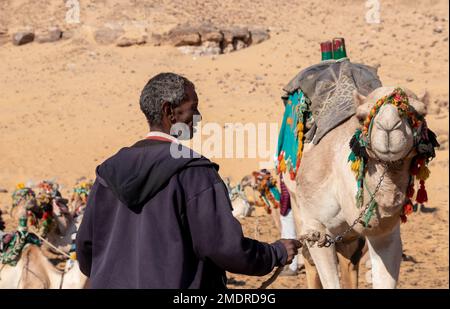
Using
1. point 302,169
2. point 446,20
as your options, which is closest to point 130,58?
point 446,20

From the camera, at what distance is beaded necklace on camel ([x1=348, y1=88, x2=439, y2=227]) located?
222 inches

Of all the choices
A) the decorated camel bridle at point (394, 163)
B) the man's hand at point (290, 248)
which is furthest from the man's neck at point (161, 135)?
the decorated camel bridle at point (394, 163)

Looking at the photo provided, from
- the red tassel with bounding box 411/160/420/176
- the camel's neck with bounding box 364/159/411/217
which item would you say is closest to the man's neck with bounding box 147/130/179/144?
the camel's neck with bounding box 364/159/411/217

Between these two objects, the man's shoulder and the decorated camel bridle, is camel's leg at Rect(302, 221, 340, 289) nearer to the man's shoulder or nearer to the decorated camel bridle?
the decorated camel bridle

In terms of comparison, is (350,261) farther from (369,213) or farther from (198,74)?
(198,74)

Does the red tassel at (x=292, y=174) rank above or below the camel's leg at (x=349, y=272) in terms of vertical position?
above

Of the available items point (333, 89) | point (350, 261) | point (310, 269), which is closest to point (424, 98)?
point (333, 89)

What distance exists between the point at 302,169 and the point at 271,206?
22.2 feet

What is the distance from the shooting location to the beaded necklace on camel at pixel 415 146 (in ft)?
18.5

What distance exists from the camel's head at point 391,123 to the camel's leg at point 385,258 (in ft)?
3.21

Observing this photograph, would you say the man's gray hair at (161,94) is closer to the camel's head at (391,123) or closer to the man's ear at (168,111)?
the man's ear at (168,111)

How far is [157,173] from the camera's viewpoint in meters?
3.46

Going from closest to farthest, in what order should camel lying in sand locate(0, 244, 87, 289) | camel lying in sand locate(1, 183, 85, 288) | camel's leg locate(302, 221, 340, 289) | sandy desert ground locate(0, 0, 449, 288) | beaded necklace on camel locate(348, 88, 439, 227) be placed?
beaded necklace on camel locate(348, 88, 439, 227) → camel's leg locate(302, 221, 340, 289) → camel lying in sand locate(0, 244, 87, 289) → camel lying in sand locate(1, 183, 85, 288) → sandy desert ground locate(0, 0, 449, 288)

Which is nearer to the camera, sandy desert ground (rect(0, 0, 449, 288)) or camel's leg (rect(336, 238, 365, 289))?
camel's leg (rect(336, 238, 365, 289))
